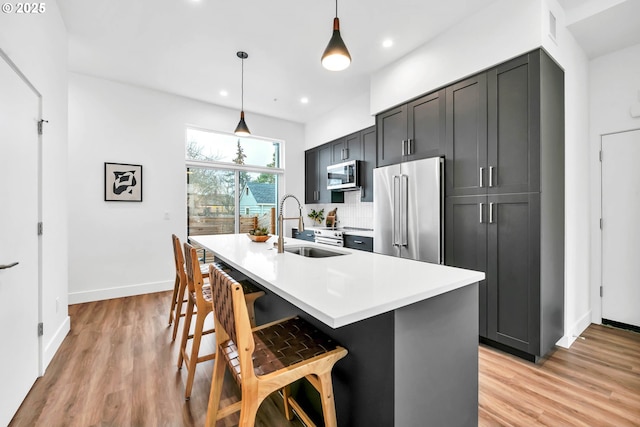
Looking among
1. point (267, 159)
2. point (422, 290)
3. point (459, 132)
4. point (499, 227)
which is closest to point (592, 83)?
point (459, 132)

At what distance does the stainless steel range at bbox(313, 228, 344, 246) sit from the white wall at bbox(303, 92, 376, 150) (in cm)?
165

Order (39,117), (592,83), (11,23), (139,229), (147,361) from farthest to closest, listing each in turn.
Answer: (139,229), (592,83), (147,361), (39,117), (11,23)

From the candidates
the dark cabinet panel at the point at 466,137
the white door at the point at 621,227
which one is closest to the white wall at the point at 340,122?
the dark cabinet panel at the point at 466,137

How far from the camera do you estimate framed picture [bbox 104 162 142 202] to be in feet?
13.1

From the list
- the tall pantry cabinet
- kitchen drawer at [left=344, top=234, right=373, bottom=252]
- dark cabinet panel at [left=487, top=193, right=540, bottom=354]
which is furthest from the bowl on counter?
dark cabinet panel at [left=487, top=193, right=540, bottom=354]

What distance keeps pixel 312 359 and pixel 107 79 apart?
4.69 meters

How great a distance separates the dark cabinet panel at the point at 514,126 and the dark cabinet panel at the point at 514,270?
5.6 inches

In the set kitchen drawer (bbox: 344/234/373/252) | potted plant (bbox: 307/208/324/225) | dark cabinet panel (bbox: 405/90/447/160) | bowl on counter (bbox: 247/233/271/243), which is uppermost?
dark cabinet panel (bbox: 405/90/447/160)

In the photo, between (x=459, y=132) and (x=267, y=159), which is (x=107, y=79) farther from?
(x=459, y=132)

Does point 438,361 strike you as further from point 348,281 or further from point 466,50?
point 466,50

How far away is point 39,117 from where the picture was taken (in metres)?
2.19

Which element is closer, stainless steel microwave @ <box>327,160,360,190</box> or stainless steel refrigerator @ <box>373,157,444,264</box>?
stainless steel refrigerator @ <box>373,157,444,264</box>

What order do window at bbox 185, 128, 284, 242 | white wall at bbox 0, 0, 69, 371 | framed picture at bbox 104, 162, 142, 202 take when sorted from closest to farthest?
white wall at bbox 0, 0, 69, 371, framed picture at bbox 104, 162, 142, 202, window at bbox 185, 128, 284, 242

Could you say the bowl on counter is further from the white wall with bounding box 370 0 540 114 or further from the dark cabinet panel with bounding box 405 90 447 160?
the white wall with bounding box 370 0 540 114
